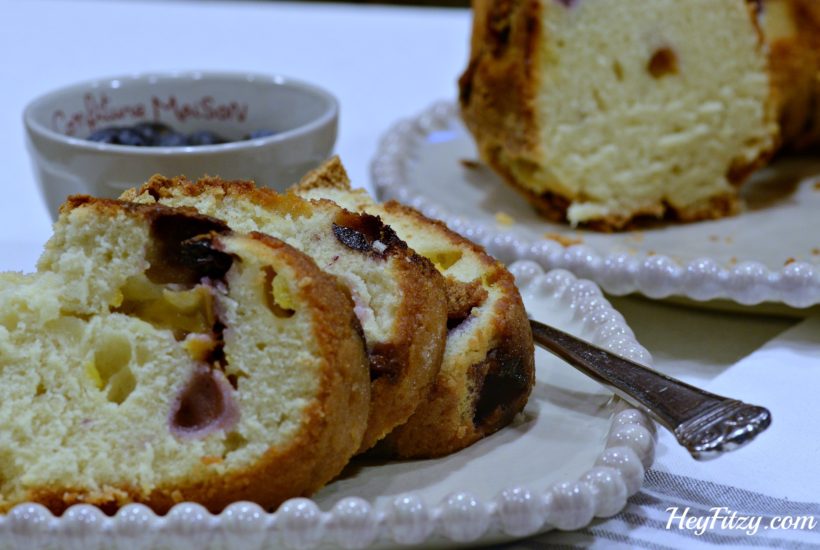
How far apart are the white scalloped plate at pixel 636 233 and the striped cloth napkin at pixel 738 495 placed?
243 mm

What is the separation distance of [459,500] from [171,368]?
391 mm

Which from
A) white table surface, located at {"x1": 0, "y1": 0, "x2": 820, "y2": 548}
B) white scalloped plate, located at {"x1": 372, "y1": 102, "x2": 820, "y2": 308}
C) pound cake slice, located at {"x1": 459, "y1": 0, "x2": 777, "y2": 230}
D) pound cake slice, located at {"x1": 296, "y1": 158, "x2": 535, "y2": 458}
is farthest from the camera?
pound cake slice, located at {"x1": 459, "y1": 0, "x2": 777, "y2": 230}

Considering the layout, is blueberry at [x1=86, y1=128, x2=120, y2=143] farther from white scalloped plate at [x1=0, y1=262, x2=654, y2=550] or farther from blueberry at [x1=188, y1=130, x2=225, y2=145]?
white scalloped plate at [x1=0, y1=262, x2=654, y2=550]

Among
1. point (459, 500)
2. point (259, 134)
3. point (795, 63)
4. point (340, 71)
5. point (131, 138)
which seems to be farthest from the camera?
point (340, 71)

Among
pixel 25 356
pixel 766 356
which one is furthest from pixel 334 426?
pixel 766 356

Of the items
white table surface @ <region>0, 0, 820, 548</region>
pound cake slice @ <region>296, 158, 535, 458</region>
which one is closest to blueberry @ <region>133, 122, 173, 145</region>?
white table surface @ <region>0, 0, 820, 548</region>

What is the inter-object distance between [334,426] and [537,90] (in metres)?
1.31

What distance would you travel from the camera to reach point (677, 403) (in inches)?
54.0

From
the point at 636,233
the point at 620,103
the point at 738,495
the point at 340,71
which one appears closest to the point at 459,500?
the point at 738,495

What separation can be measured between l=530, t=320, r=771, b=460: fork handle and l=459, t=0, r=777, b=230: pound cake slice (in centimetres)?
85

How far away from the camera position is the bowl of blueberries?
202cm

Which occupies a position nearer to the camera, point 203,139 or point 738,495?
point 738,495

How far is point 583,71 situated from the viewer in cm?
238

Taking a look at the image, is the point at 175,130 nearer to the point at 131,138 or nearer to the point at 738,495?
the point at 131,138
